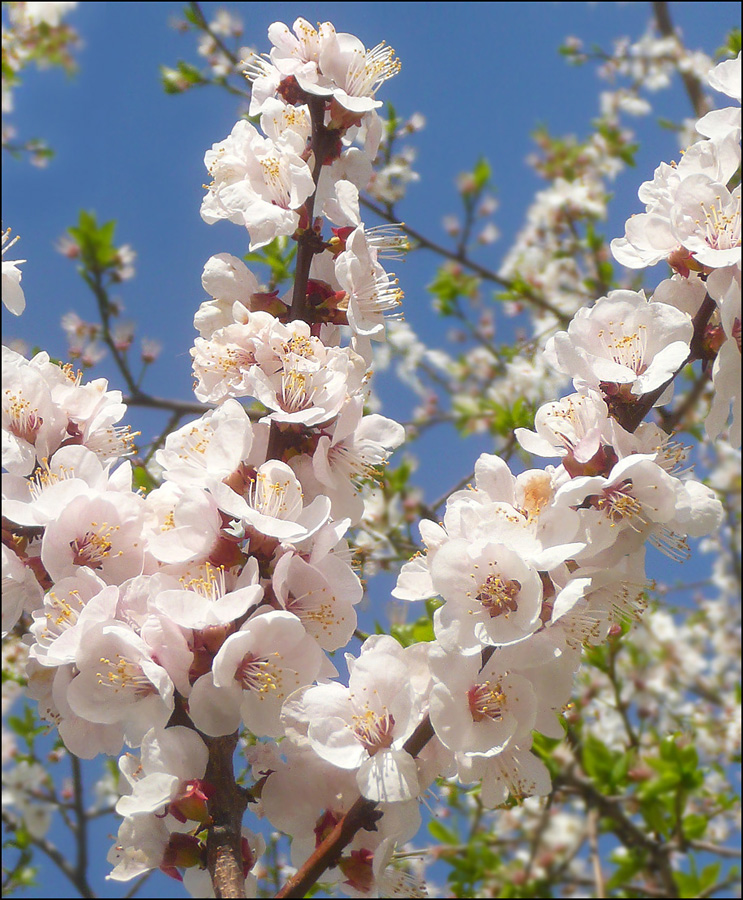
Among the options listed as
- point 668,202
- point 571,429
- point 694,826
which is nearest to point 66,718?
point 571,429

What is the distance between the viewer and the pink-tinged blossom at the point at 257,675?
123 centimetres

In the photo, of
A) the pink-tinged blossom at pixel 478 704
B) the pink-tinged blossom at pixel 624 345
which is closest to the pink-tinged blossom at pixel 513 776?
the pink-tinged blossom at pixel 478 704

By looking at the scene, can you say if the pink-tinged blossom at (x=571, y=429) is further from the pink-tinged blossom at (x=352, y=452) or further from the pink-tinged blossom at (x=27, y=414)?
the pink-tinged blossom at (x=27, y=414)

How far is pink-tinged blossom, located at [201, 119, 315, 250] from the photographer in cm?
159

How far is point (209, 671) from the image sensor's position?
128 centimetres

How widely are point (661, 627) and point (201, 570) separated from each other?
21.2 feet

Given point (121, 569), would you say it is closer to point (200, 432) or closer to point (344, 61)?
point (200, 432)

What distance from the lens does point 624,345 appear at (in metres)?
1.40

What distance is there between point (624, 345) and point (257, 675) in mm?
786

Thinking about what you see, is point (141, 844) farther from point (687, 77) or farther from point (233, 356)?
point (687, 77)

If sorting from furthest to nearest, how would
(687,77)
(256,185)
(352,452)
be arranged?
(687,77) < (256,185) < (352,452)

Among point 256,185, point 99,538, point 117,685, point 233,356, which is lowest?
point 117,685

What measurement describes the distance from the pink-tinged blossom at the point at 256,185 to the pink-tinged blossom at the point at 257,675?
74 cm

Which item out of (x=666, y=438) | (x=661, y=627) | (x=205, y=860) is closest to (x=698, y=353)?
(x=666, y=438)
